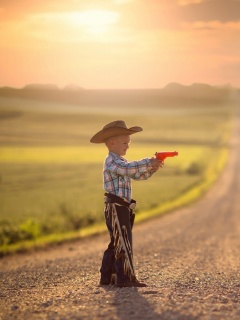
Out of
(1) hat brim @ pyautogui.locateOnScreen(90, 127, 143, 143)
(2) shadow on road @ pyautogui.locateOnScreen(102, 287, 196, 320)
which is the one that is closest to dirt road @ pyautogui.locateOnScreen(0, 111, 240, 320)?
(2) shadow on road @ pyautogui.locateOnScreen(102, 287, 196, 320)

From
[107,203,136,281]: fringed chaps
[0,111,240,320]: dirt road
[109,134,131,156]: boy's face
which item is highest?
[109,134,131,156]: boy's face

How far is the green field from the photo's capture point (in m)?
27.0

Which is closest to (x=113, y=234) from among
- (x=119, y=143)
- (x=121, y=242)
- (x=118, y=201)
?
(x=121, y=242)

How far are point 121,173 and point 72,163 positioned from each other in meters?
51.1

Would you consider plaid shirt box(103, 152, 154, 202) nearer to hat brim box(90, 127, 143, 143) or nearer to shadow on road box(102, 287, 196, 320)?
hat brim box(90, 127, 143, 143)

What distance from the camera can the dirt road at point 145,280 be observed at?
691cm

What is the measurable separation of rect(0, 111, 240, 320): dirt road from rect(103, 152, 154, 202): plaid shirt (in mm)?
1231

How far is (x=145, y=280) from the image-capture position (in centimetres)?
942

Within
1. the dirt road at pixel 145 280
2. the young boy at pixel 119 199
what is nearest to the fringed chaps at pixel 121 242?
the young boy at pixel 119 199

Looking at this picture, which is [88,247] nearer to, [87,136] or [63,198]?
[63,198]

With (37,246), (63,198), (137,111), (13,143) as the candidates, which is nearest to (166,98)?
(137,111)

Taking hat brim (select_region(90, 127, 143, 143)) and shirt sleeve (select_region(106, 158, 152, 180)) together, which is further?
hat brim (select_region(90, 127, 143, 143))

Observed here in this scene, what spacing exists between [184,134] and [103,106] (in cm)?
1663

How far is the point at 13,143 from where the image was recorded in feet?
247
